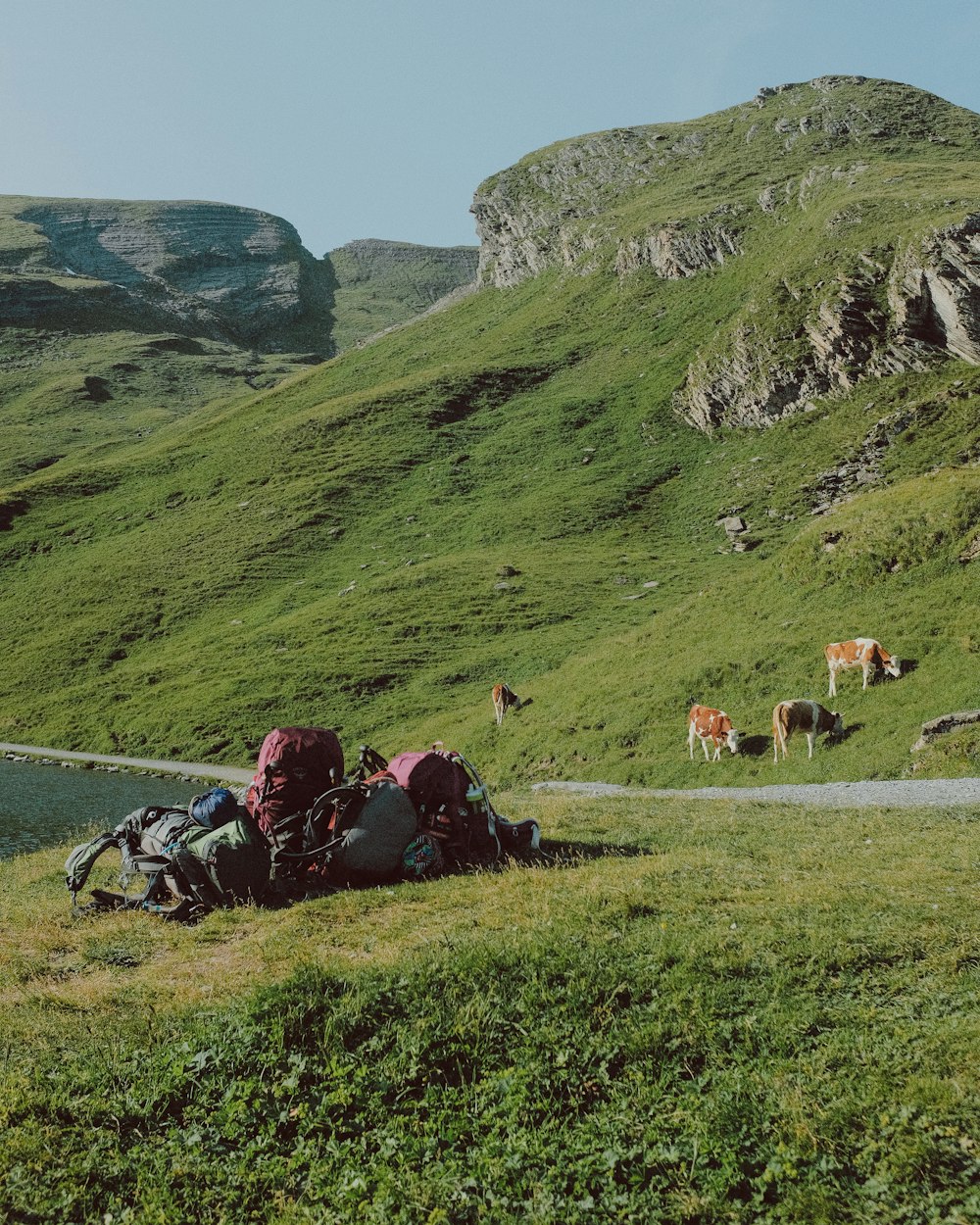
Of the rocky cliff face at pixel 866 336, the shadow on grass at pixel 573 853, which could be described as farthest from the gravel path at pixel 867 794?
the rocky cliff face at pixel 866 336

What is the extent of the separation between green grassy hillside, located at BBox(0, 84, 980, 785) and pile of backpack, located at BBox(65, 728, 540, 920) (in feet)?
60.3

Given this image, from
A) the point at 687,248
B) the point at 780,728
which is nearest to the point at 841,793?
the point at 780,728

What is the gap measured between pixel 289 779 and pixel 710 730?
72.6 ft

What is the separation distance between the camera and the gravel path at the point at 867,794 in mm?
19350

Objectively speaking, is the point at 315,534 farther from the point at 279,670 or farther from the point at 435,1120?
the point at 435,1120

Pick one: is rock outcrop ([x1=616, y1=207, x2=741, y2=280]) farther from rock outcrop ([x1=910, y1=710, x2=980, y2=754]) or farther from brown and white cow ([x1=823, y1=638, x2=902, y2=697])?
rock outcrop ([x1=910, y1=710, x2=980, y2=754])

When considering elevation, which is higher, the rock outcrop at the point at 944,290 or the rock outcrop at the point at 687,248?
the rock outcrop at the point at 687,248

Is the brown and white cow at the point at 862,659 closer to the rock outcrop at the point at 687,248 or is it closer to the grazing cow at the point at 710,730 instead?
the grazing cow at the point at 710,730

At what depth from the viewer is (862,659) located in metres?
29.9

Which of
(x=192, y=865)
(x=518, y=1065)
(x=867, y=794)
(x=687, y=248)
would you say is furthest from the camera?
(x=687, y=248)

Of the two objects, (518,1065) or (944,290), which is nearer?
(518,1065)

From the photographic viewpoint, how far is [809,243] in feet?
300

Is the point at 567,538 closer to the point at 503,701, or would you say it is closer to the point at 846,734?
the point at 503,701

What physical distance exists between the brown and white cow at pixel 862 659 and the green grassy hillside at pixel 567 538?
0.76m
